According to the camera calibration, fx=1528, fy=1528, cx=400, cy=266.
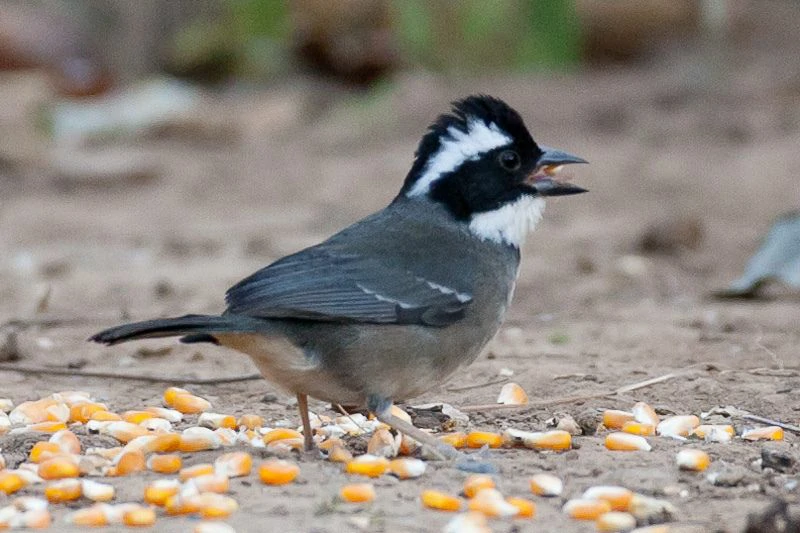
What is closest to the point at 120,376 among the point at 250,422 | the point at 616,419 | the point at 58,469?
the point at 250,422

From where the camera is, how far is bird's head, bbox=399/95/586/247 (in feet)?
19.5

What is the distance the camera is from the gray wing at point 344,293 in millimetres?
5430

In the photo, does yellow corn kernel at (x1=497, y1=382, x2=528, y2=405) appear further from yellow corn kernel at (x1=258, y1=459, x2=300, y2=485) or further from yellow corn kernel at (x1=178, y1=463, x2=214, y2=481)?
yellow corn kernel at (x1=178, y1=463, x2=214, y2=481)

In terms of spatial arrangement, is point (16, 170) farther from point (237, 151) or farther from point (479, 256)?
point (479, 256)

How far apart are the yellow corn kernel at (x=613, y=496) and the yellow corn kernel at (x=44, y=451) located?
1787mm

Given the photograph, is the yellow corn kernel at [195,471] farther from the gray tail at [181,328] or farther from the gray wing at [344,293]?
the gray wing at [344,293]

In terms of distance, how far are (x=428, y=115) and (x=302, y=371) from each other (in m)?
9.27

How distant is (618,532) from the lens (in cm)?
443

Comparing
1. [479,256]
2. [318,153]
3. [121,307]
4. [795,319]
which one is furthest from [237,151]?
[479,256]

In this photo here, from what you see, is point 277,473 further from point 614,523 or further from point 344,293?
point 614,523

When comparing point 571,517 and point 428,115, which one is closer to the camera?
point 571,517

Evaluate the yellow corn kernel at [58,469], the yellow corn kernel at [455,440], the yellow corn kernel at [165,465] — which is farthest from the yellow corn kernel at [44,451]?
the yellow corn kernel at [455,440]

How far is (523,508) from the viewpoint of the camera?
4.54 meters

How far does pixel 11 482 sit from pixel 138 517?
24.7 inches
